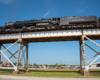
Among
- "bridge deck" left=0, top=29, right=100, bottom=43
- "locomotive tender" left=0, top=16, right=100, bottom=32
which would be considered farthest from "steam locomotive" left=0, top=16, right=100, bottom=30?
"bridge deck" left=0, top=29, right=100, bottom=43

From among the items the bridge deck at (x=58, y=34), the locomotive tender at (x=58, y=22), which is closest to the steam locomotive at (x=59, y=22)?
the locomotive tender at (x=58, y=22)

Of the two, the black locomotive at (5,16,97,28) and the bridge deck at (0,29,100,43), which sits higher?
the black locomotive at (5,16,97,28)

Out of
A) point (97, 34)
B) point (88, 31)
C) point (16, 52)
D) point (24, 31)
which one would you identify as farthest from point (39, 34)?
point (97, 34)

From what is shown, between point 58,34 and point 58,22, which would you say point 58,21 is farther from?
point 58,34

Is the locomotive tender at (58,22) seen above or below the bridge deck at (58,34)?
above

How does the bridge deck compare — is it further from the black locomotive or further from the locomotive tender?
the black locomotive

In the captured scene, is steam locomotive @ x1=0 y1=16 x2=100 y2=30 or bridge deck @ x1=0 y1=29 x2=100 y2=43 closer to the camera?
bridge deck @ x1=0 y1=29 x2=100 y2=43

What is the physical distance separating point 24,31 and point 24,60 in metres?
8.89

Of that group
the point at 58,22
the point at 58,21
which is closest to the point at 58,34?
the point at 58,22

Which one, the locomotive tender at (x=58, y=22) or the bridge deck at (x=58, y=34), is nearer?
the bridge deck at (x=58, y=34)

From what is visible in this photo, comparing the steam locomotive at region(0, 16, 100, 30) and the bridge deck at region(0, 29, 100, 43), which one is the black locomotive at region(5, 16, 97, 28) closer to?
the steam locomotive at region(0, 16, 100, 30)

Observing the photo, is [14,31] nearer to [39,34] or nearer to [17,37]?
[17,37]

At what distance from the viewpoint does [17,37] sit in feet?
84.0

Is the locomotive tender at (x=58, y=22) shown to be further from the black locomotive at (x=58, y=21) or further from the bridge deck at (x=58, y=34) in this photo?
the bridge deck at (x=58, y=34)
